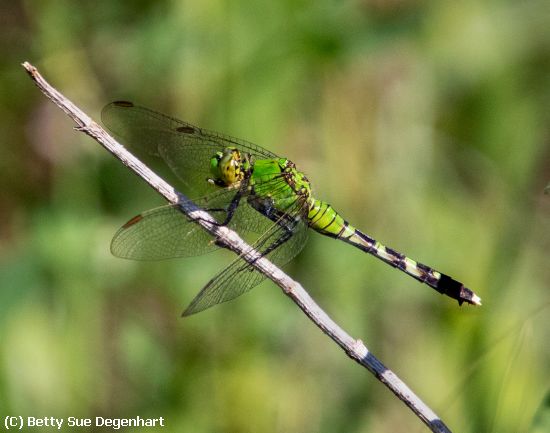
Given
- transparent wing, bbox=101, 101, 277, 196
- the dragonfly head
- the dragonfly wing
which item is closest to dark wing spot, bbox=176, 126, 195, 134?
transparent wing, bbox=101, 101, 277, 196

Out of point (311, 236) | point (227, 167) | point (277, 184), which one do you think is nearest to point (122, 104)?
point (227, 167)

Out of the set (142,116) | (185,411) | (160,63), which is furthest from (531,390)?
(160,63)

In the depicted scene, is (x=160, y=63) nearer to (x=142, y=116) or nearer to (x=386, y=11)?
(x=142, y=116)

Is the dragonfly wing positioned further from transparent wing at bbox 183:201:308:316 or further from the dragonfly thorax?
the dragonfly thorax

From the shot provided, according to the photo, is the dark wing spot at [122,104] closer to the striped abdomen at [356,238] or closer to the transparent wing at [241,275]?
the transparent wing at [241,275]

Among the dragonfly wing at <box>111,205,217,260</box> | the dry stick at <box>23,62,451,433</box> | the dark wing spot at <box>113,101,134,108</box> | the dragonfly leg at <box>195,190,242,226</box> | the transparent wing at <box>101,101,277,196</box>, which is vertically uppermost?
the dark wing spot at <box>113,101,134,108</box>

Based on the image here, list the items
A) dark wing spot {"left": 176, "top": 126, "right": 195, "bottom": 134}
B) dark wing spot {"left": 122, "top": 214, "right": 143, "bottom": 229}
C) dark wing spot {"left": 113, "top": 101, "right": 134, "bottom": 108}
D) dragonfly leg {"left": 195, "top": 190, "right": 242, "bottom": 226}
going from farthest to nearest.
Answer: dark wing spot {"left": 176, "top": 126, "right": 195, "bottom": 134} → dark wing spot {"left": 113, "top": 101, "right": 134, "bottom": 108} → dragonfly leg {"left": 195, "top": 190, "right": 242, "bottom": 226} → dark wing spot {"left": 122, "top": 214, "right": 143, "bottom": 229}
